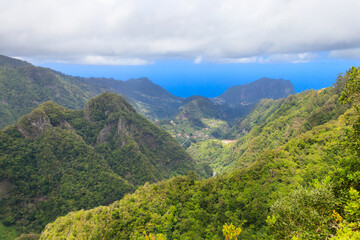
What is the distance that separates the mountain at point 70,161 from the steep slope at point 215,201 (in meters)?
19.9

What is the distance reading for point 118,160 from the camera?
285ft

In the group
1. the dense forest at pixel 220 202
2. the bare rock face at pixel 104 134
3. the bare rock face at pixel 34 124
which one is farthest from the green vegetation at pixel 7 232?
the bare rock face at pixel 104 134

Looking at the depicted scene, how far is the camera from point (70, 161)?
74312 millimetres

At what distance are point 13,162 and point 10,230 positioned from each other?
21002 millimetres

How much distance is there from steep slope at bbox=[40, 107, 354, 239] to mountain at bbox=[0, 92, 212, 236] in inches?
783

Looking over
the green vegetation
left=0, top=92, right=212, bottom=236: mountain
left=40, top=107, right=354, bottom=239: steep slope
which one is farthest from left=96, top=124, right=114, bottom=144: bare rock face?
left=40, top=107, right=354, bottom=239: steep slope

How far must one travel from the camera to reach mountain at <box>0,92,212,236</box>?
60.5 m

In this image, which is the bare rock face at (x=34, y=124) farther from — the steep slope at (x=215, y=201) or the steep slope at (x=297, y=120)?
the steep slope at (x=297, y=120)

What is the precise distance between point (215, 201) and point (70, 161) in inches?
2397

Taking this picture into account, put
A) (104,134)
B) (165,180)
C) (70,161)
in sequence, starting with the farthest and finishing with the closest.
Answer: (104,134), (70,161), (165,180)

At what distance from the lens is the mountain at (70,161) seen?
60531mm

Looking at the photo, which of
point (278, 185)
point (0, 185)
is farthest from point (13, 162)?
point (278, 185)

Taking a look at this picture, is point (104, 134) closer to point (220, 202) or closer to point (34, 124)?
point (34, 124)

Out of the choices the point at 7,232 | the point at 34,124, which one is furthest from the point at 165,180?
the point at 34,124
